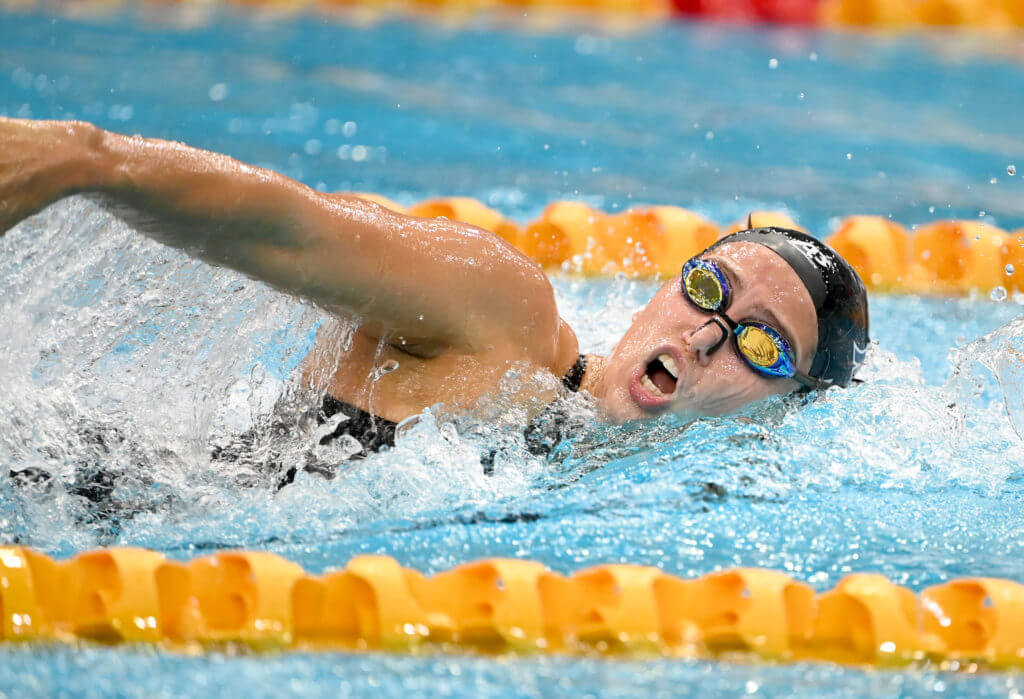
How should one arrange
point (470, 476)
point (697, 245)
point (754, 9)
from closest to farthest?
point (470, 476)
point (697, 245)
point (754, 9)

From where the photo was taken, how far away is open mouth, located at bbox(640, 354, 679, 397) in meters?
2.32

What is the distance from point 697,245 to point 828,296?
4.97 feet

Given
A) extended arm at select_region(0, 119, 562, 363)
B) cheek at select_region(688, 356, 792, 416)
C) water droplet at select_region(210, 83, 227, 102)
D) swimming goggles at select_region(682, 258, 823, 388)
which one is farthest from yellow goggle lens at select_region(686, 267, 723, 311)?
water droplet at select_region(210, 83, 227, 102)

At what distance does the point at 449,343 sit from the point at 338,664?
1.84ft

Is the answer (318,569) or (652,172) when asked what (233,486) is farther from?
(652,172)

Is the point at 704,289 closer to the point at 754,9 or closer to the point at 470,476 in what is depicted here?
the point at 470,476

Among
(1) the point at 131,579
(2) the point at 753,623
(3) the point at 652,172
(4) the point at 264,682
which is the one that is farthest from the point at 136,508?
(3) the point at 652,172

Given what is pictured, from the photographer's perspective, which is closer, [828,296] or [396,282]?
[396,282]

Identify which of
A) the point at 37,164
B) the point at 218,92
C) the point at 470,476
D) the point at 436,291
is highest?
the point at 218,92

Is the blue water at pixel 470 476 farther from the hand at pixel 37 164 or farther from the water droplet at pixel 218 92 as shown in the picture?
the water droplet at pixel 218 92

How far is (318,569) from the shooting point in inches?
78.0

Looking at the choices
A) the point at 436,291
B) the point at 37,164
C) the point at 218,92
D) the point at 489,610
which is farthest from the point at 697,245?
the point at 218,92

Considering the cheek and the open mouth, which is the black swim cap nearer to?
the cheek

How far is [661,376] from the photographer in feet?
7.81
